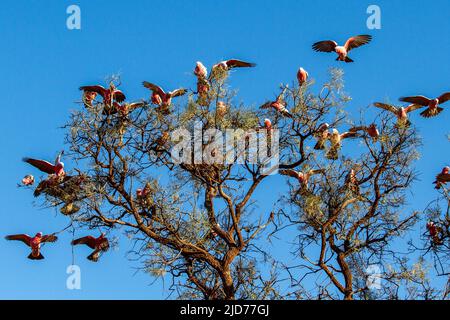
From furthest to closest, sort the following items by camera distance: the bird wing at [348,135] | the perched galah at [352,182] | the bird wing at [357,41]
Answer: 1. the bird wing at [357,41]
2. the bird wing at [348,135]
3. the perched galah at [352,182]

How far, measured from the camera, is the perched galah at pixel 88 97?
12.6 meters

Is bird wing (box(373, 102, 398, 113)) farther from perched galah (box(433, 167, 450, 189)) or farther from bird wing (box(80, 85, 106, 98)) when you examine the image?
bird wing (box(80, 85, 106, 98))

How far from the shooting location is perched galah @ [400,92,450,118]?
565 inches

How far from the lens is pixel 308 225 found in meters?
13.3

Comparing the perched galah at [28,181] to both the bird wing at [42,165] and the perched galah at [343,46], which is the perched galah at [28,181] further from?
the perched galah at [343,46]

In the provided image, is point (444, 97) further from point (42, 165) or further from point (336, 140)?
point (42, 165)

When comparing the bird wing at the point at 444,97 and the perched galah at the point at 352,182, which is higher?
the bird wing at the point at 444,97

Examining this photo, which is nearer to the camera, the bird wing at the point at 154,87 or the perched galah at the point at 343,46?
the bird wing at the point at 154,87

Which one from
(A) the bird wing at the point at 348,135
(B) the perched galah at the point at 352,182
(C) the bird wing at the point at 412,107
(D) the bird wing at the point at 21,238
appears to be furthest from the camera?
(C) the bird wing at the point at 412,107

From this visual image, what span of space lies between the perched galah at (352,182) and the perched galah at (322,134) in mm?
637

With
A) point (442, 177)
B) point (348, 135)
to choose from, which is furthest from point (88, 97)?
point (442, 177)

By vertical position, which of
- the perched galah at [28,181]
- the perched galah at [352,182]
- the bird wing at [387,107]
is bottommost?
the perched galah at [352,182]

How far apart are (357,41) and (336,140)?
231cm

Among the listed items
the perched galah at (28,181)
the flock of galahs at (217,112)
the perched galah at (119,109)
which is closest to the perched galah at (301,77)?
the flock of galahs at (217,112)
